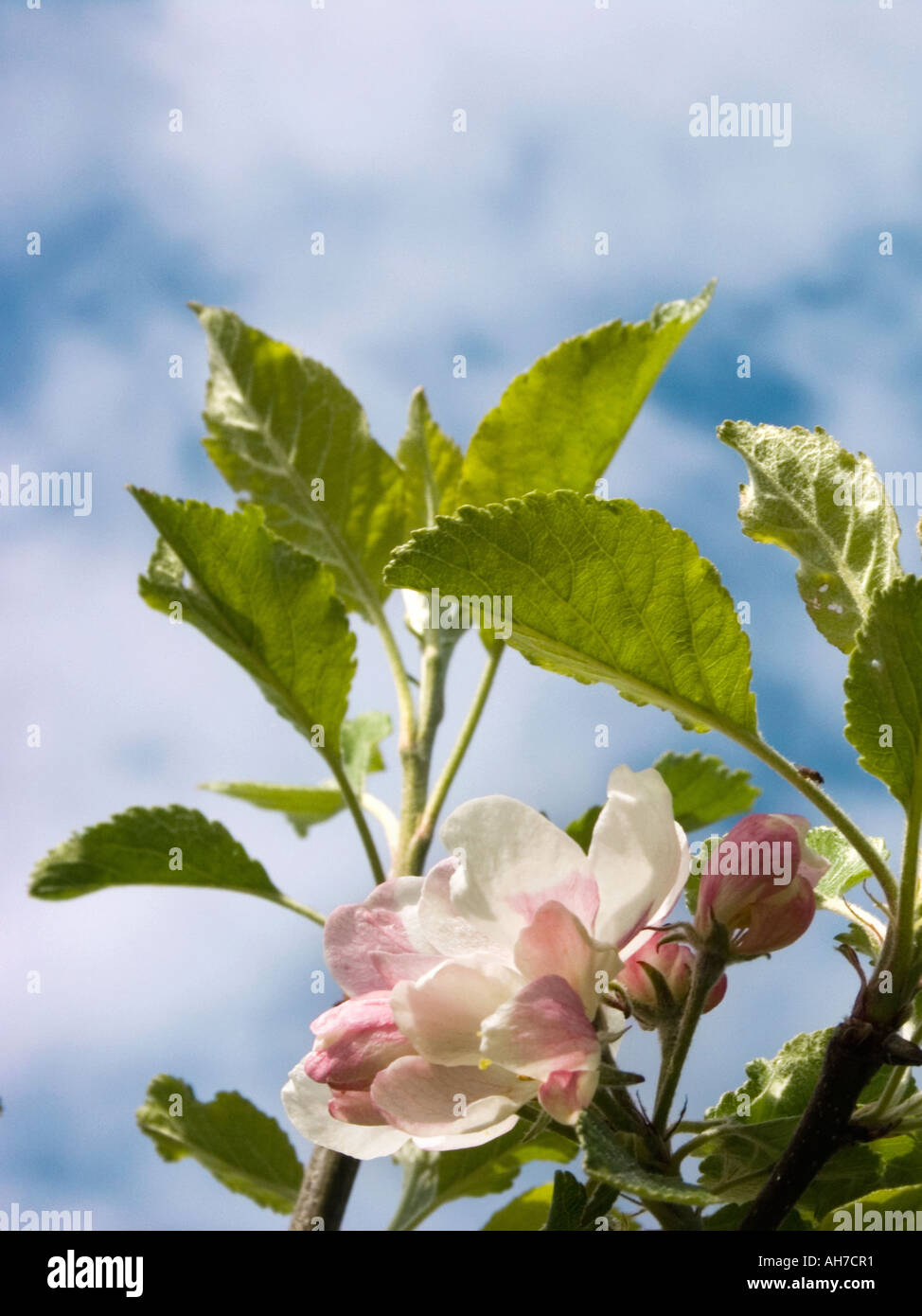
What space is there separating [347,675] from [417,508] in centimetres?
48

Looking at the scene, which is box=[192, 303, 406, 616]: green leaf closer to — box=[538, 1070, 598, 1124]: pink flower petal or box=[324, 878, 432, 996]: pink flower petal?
box=[324, 878, 432, 996]: pink flower petal

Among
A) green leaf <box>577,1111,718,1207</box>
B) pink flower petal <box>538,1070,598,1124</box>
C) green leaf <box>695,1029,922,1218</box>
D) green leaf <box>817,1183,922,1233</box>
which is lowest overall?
green leaf <box>817,1183,922,1233</box>

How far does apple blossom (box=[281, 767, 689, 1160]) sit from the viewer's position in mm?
682

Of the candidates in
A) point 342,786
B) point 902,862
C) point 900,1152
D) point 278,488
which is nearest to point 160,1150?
point 342,786

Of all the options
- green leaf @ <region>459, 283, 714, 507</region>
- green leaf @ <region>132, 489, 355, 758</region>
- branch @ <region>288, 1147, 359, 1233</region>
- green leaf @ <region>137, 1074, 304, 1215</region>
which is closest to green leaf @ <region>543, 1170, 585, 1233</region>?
branch @ <region>288, 1147, 359, 1233</region>

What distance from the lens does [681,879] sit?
29.8 inches

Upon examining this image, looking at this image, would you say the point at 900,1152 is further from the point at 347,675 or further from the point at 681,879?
the point at 347,675

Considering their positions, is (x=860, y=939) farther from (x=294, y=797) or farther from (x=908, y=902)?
(x=294, y=797)

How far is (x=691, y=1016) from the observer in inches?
28.9

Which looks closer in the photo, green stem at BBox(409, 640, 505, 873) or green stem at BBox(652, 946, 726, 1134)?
green stem at BBox(652, 946, 726, 1134)

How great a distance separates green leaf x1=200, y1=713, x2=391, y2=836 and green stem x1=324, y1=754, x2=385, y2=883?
40cm

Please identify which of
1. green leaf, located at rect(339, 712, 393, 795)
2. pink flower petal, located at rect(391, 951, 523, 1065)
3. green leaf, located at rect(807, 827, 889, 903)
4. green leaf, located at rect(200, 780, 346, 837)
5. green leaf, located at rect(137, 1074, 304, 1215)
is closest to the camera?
pink flower petal, located at rect(391, 951, 523, 1065)

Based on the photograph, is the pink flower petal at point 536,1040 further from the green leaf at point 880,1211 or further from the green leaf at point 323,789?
the green leaf at point 323,789

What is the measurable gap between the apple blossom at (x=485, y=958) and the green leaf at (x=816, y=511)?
0.24m
